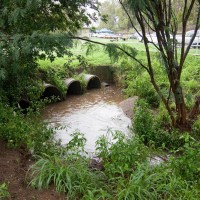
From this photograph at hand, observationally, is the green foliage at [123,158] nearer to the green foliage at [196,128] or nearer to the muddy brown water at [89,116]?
the muddy brown water at [89,116]

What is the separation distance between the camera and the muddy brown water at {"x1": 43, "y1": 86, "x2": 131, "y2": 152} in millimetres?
5911

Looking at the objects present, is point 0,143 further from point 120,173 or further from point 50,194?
point 120,173

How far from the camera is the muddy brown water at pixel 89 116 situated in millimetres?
5911

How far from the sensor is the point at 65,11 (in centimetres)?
468

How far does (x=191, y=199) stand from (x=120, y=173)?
86 centimetres

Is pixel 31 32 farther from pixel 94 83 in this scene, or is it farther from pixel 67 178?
pixel 94 83

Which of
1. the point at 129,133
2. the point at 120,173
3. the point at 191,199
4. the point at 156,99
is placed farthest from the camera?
the point at 156,99

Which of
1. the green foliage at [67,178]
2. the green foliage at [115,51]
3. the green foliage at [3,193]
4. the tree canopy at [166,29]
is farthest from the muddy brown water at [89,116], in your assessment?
the green foliage at [3,193]

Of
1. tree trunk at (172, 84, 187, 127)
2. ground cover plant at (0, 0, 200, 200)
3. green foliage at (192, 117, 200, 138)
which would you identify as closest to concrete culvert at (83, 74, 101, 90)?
ground cover plant at (0, 0, 200, 200)

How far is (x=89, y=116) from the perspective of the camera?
7207mm

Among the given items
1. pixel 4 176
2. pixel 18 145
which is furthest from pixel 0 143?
pixel 4 176

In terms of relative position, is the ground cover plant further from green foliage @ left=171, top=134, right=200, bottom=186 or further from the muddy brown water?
the muddy brown water

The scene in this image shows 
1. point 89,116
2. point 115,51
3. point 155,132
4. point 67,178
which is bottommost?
point 89,116

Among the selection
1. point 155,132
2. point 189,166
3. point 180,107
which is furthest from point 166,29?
point 189,166
